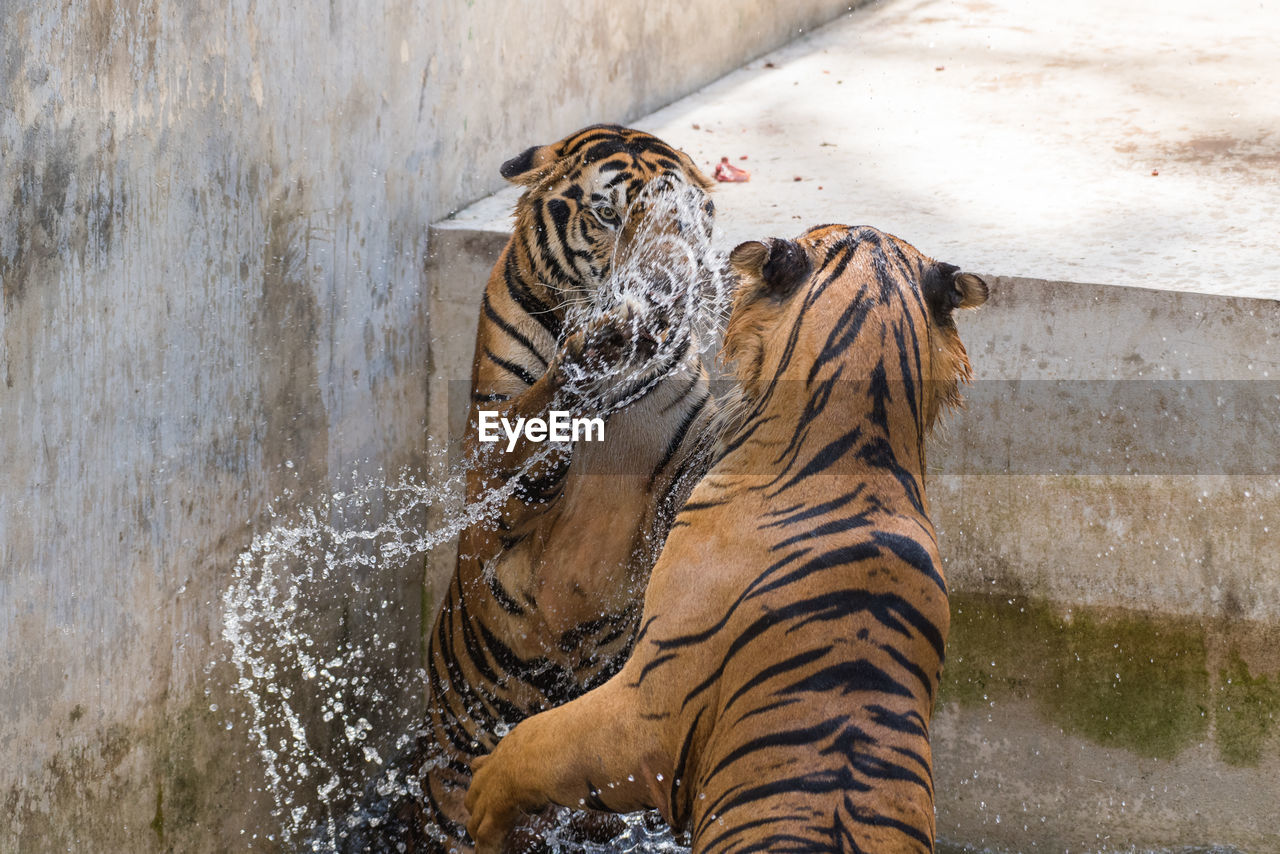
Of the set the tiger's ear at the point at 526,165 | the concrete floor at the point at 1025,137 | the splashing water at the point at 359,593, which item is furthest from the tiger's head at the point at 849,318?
the concrete floor at the point at 1025,137

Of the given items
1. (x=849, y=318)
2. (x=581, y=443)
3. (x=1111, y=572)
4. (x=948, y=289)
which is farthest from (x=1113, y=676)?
(x=849, y=318)

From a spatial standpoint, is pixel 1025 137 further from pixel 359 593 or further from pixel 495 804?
pixel 495 804

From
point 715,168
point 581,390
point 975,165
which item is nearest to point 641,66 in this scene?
point 715,168

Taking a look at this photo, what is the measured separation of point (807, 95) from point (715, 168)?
131 cm

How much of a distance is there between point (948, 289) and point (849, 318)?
22cm

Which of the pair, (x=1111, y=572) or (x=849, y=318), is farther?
(x=1111, y=572)

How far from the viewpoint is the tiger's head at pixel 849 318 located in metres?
1.95

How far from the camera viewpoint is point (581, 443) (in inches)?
109

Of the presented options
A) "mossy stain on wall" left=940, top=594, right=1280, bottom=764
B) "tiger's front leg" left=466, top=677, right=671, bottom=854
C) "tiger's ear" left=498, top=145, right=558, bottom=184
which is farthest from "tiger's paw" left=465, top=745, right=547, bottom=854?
"mossy stain on wall" left=940, top=594, right=1280, bottom=764

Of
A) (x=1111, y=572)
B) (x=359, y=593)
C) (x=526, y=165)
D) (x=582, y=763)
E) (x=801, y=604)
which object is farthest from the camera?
(x=359, y=593)

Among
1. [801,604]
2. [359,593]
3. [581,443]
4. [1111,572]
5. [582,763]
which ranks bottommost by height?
[359,593]

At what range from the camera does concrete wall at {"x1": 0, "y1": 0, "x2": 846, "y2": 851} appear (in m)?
2.54

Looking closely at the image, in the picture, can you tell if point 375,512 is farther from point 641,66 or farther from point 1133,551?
point 641,66

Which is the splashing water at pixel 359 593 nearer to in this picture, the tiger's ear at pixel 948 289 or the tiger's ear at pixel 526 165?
the tiger's ear at pixel 526 165
